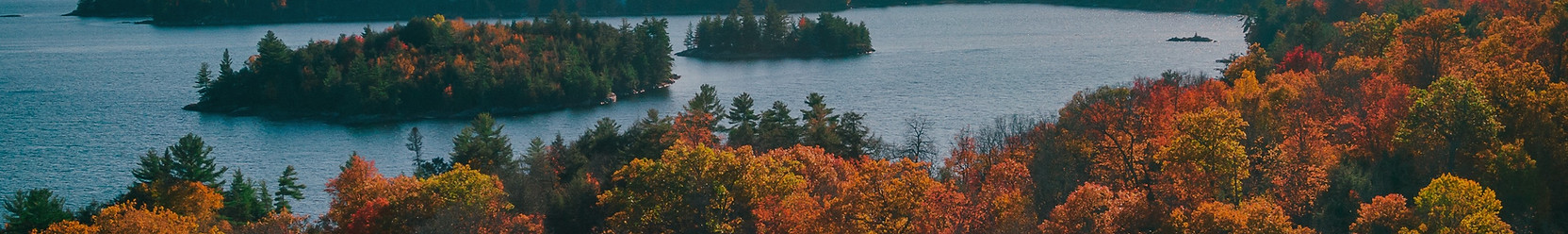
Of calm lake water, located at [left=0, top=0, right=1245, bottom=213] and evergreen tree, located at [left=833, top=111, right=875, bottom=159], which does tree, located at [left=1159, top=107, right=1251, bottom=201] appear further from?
calm lake water, located at [left=0, top=0, right=1245, bottom=213]

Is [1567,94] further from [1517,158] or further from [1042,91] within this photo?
[1042,91]

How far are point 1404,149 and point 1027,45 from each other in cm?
9821

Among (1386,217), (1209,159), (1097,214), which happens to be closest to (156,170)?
(1097,214)

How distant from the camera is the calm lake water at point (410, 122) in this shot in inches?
3174

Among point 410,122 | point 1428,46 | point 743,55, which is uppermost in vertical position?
point 1428,46

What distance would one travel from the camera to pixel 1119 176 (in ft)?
158

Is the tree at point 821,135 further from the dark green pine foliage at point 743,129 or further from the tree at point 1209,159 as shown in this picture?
the tree at point 1209,159

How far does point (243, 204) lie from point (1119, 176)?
36.7 metres

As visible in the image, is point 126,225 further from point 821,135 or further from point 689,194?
point 821,135

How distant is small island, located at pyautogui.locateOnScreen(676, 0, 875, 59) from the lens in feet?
488

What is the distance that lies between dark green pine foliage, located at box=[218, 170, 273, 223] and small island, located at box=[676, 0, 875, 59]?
8770cm

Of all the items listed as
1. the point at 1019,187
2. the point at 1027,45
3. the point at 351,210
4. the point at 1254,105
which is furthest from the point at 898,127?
the point at 1027,45

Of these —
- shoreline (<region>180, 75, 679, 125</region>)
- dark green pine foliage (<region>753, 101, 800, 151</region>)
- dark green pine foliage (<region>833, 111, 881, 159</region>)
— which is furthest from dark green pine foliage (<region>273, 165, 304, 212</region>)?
shoreline (<region>180, 75, 679, 125</region>)

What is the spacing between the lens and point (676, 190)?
41.0 meters
